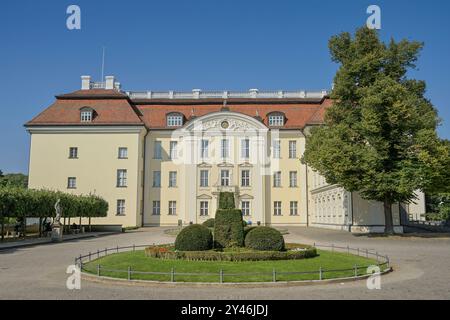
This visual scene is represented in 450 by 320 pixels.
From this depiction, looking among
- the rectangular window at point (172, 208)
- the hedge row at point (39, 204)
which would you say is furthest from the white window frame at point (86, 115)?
the rectangular window at point (172, 208)

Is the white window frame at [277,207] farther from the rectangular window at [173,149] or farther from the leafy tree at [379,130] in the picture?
the leafy tree at [379,130]

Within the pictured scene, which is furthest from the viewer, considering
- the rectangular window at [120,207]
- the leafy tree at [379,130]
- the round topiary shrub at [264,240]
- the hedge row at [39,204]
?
the rectangular window at [120,207]

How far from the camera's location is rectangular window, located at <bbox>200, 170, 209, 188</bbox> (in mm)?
51844

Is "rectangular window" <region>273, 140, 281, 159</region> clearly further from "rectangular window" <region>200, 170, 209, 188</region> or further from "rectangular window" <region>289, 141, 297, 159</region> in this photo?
"rectangular window" <region>200, 170, 209, 188</region>

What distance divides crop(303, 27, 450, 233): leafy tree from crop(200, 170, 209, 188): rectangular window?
1924 centimetres

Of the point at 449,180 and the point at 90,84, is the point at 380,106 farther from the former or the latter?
the point at 90,84

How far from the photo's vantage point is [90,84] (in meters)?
56.1

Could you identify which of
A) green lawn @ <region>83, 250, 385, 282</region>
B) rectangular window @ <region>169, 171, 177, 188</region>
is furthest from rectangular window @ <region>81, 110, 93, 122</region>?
green lawn @ <region>83, 250, 385, 282</region>

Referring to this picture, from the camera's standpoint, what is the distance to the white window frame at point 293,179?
174 feet

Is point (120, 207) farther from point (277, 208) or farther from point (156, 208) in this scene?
point (277, 208)

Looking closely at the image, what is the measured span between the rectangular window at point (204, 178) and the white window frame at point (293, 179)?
10.2 metres
